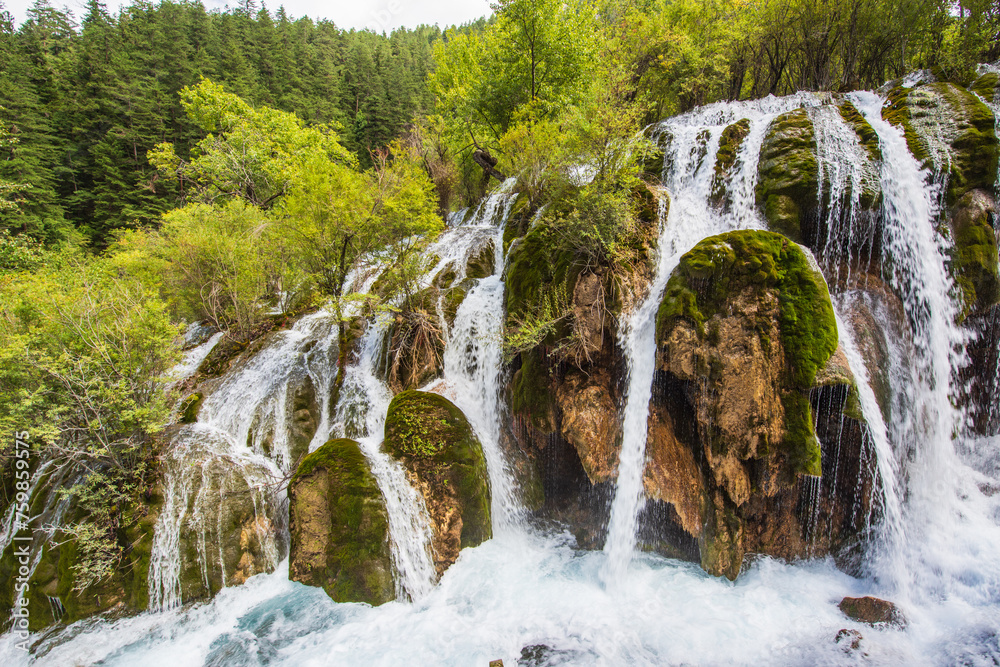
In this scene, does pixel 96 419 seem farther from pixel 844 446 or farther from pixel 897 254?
pixel 897 254

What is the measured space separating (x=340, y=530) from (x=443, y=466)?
203cm

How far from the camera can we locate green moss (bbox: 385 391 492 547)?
757cm

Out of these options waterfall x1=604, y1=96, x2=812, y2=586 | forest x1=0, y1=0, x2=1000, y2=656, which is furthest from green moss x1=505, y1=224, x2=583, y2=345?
waterfall x1=604, y1=96, x2=812, y2=586

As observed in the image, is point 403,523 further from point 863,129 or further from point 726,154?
point 863,129

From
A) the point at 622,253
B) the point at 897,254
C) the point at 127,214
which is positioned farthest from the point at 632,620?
the point at 127,214

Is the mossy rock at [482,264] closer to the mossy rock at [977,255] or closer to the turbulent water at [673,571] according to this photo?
the turbulent water at [673,571]

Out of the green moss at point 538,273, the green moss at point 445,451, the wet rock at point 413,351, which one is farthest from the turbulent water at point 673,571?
the wet rock at point 413,351

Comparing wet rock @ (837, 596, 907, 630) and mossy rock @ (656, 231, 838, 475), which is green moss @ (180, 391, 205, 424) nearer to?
mossy rock @ (656, 231, 838, 475)

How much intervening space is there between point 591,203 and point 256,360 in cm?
931

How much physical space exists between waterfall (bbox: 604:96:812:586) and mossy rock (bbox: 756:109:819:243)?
0.75 ft

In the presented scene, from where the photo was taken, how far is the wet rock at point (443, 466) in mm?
7320

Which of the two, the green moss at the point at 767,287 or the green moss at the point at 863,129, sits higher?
the green moss at the point at 863,129

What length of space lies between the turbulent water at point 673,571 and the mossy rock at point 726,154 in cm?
31

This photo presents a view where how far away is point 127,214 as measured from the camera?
25.7 meters
